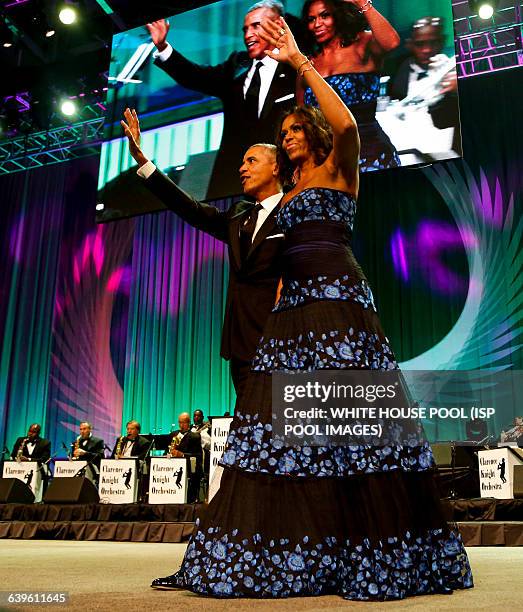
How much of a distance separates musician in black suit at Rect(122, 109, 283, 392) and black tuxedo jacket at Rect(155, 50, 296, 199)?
12.2ft

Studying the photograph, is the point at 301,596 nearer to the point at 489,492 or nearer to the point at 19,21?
the point at 489,492

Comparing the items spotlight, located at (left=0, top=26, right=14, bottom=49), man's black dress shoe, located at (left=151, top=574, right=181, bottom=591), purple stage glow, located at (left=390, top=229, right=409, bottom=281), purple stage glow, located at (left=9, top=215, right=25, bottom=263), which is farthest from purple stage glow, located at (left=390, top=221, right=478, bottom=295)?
man's black dress shoe, located at (left=151, top=574, right=181, bottom=591)

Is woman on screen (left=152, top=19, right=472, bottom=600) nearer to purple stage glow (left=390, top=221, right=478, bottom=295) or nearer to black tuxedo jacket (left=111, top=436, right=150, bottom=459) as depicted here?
black tuxedo jacket (left=111, top=436, right=150, bottom=459)

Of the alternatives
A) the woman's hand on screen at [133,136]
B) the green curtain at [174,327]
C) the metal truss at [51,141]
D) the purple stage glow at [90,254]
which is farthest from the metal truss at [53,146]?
Answer: the woman's hand on screen at [133,136]

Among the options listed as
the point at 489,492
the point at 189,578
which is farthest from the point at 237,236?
the point at 489,492

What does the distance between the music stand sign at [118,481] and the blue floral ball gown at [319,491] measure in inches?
197

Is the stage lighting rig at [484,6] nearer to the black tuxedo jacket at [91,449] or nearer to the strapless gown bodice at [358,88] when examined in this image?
the strapless gown bodice at [358,88]

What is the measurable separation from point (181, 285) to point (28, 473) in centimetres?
501

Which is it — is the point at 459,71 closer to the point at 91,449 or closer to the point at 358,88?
the point at 358,88

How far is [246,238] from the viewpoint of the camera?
6.70 feet

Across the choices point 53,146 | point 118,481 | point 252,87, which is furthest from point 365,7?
point 53,146

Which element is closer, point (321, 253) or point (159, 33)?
point (321, 253)

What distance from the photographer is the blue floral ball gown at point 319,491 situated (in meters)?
1.44

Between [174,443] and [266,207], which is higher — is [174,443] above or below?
below
